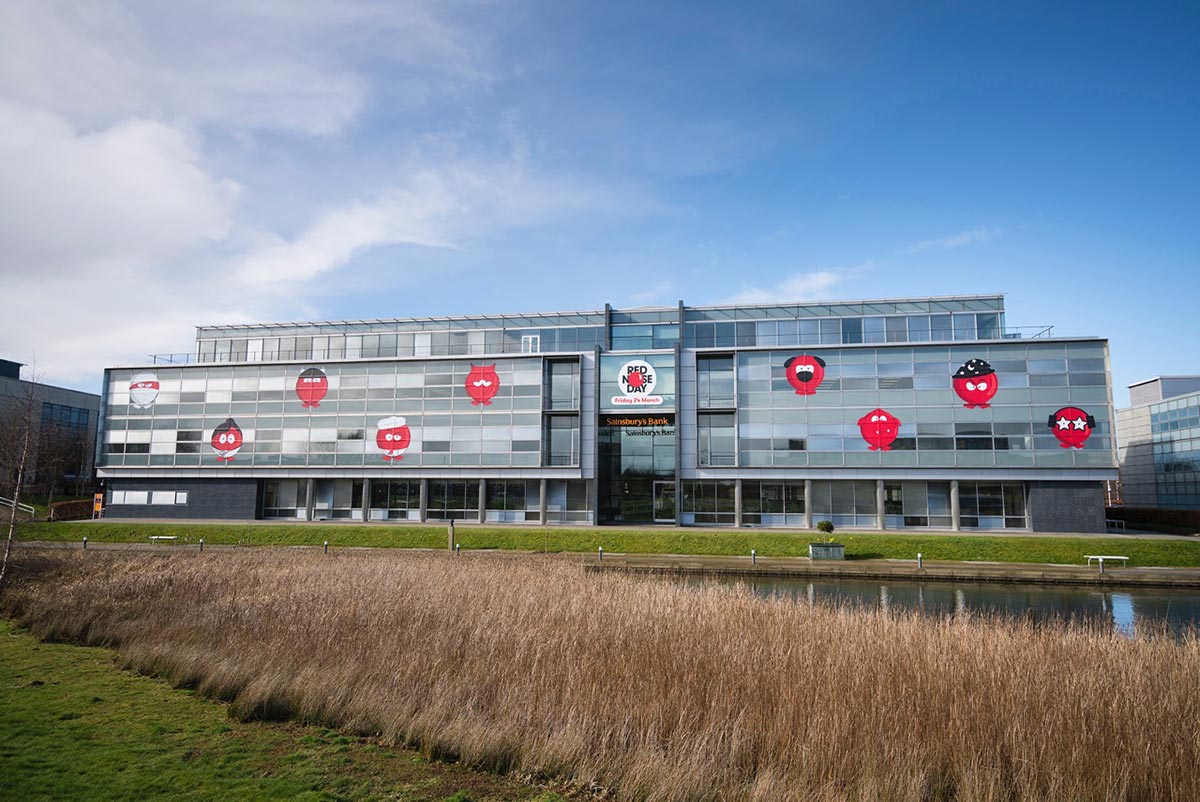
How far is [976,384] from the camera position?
131ft

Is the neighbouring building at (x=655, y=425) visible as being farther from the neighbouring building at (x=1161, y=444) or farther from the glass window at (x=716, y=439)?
the neighbouring building at (x=1161, y=444)

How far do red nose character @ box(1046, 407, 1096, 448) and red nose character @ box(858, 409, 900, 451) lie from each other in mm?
8326

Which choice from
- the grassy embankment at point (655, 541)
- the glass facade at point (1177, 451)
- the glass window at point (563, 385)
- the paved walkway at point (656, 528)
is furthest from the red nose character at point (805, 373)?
the glass facade at point (1177, 451)

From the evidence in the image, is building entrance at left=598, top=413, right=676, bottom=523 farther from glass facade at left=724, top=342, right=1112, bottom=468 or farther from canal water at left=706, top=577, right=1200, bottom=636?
canal water at left=706, top=577, right=1200, bottom=636

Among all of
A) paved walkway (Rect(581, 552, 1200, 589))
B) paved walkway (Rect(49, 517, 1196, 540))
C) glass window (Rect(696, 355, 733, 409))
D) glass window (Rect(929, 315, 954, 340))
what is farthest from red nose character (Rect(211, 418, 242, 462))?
glass window (Rect(929, 315, 954, 340))

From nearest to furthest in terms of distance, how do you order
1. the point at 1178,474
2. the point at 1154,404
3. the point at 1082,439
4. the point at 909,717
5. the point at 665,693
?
the point at 909,717 < the point at 665,693 < the point at 1082,439 < the point at 1178,474 < the point at 1154,404

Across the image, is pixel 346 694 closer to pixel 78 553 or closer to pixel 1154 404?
pixel 78 553

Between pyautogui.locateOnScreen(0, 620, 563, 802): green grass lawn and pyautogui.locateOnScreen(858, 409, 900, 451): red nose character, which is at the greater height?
pyautogui.locateOnScreen(858, 409, 900, 451): red nose character

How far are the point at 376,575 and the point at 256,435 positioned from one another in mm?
34998

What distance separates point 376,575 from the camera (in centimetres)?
1653

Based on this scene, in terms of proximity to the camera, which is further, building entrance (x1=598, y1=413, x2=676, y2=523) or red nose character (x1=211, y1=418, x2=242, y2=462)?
red nose character (x1=211, y1=418, x2=242, y2=462)

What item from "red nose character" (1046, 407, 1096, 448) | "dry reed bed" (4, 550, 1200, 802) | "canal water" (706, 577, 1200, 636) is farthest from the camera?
"red nose character" (1046, 407, 1096, 448)

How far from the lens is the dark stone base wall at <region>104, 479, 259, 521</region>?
45969 millimetres

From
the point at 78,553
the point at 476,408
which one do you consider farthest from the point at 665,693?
the point at 476,408
